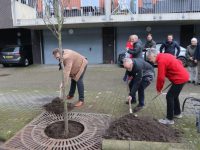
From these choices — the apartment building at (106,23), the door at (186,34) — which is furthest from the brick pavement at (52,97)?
the door at (186,34)

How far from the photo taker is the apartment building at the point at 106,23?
11.3 metres

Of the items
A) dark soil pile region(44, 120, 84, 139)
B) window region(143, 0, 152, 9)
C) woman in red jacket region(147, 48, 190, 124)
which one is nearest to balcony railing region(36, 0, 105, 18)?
window region(143, 0, 152, 9)

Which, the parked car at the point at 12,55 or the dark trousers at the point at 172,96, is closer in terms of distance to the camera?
the dark trousers at the point at 172,96

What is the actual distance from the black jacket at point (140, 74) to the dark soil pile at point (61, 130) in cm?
129

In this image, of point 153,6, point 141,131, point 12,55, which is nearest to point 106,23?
point 153,6

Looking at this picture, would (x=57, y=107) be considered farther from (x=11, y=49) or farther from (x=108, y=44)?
(x=11, y=49)

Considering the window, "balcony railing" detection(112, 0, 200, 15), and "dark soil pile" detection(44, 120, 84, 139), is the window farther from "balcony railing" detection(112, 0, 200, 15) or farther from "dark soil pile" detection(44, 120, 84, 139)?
"dark soil pile" detection(44, 120, 84, 139)

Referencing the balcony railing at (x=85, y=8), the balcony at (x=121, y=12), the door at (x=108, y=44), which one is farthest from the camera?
the door at (x=108, y=44)

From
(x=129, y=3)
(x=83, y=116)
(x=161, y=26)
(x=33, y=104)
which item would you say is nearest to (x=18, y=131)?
(x=83, y=116)

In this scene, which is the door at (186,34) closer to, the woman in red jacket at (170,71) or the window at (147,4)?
the window at (147,4)

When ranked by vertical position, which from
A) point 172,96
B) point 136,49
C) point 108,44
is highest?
point 108,44

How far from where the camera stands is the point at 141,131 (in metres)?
3.18

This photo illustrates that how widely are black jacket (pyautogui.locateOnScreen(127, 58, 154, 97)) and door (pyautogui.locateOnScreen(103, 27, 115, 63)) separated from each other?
948cm

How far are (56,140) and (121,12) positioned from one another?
388 inches
